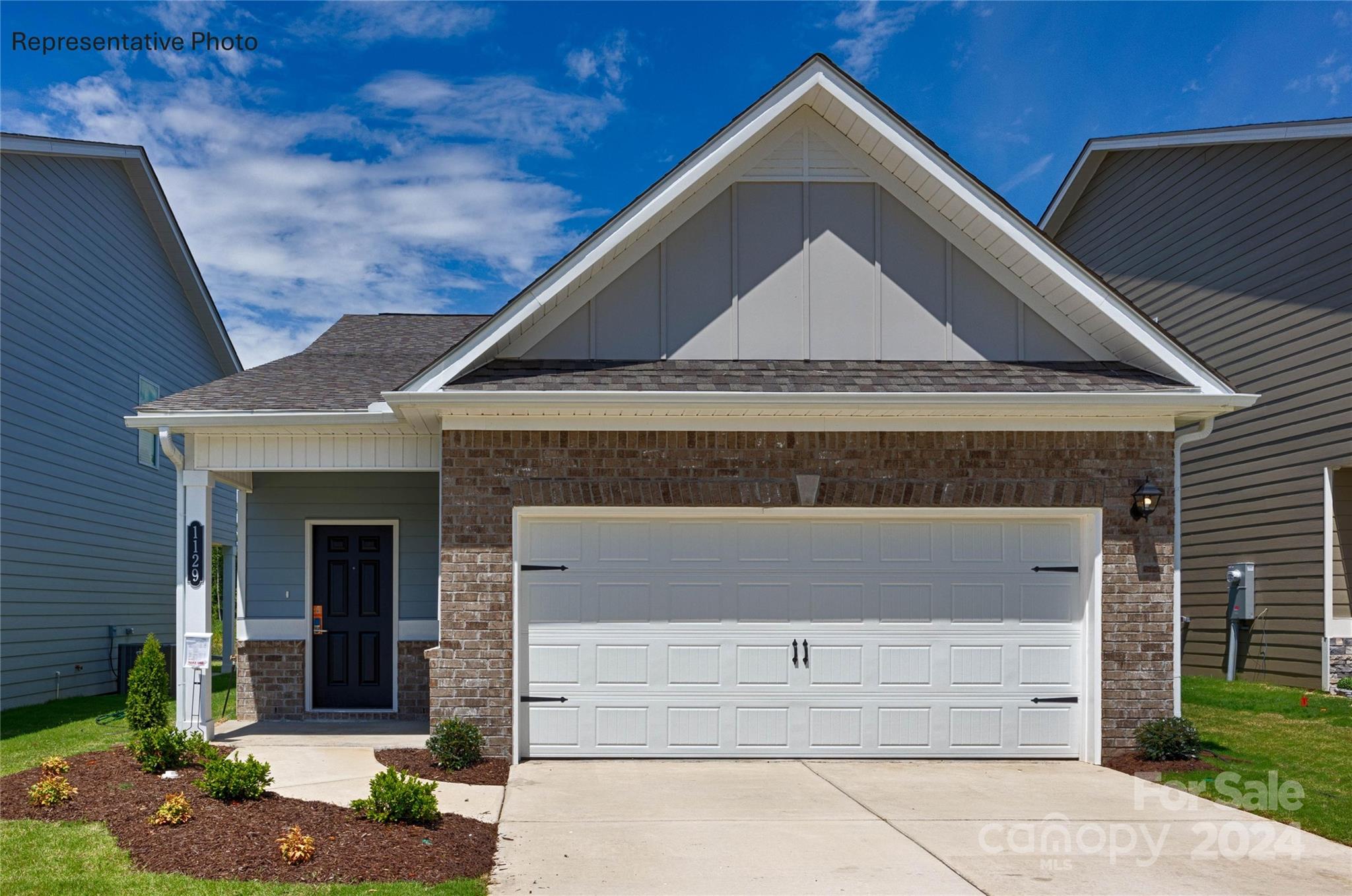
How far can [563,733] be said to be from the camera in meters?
9.33

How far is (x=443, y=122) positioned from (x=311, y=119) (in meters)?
2.05

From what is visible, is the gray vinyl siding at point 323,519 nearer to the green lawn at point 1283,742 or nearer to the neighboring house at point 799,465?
the neighboring house at point 799,465

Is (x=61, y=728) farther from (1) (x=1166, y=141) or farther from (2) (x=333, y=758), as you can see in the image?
(1) (x=1166, y=141)

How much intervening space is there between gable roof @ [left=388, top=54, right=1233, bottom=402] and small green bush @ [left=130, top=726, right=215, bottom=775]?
3279 mm

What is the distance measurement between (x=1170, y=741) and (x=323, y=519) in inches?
352

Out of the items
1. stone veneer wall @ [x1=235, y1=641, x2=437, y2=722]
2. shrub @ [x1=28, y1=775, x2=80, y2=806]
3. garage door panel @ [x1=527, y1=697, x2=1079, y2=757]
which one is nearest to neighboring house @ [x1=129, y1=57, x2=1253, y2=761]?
garage door panel @ [x1=527, y1=697, x2=1079, y2=757]

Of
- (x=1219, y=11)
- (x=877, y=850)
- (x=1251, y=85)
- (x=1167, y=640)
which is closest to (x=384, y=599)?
(x=877, y=850)

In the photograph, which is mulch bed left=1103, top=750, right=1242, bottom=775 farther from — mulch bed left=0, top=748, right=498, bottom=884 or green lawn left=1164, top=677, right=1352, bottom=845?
mulch bed left=0, top=748, right=498, bottom=884

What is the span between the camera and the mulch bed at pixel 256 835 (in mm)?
5691

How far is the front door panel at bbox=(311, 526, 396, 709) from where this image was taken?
1195 cm

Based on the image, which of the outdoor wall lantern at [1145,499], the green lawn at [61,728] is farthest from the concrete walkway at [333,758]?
the outdoor wall lantern at [1145,499]

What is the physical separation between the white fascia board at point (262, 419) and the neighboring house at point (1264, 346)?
38.3 ft

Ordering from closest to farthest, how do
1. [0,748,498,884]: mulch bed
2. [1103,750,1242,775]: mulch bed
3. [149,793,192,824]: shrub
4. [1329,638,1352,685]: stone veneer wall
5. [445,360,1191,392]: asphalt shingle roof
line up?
[0,748,498,884]: mulch bed < [149,793,192,824]: shrub < [1103,750,1242,775]: mulch bed < [445,360,1191,392]: asphalt shingle roof < [1329,638,1352,685]: stone veneer wall

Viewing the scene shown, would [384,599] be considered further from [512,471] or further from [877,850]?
[877,850]
